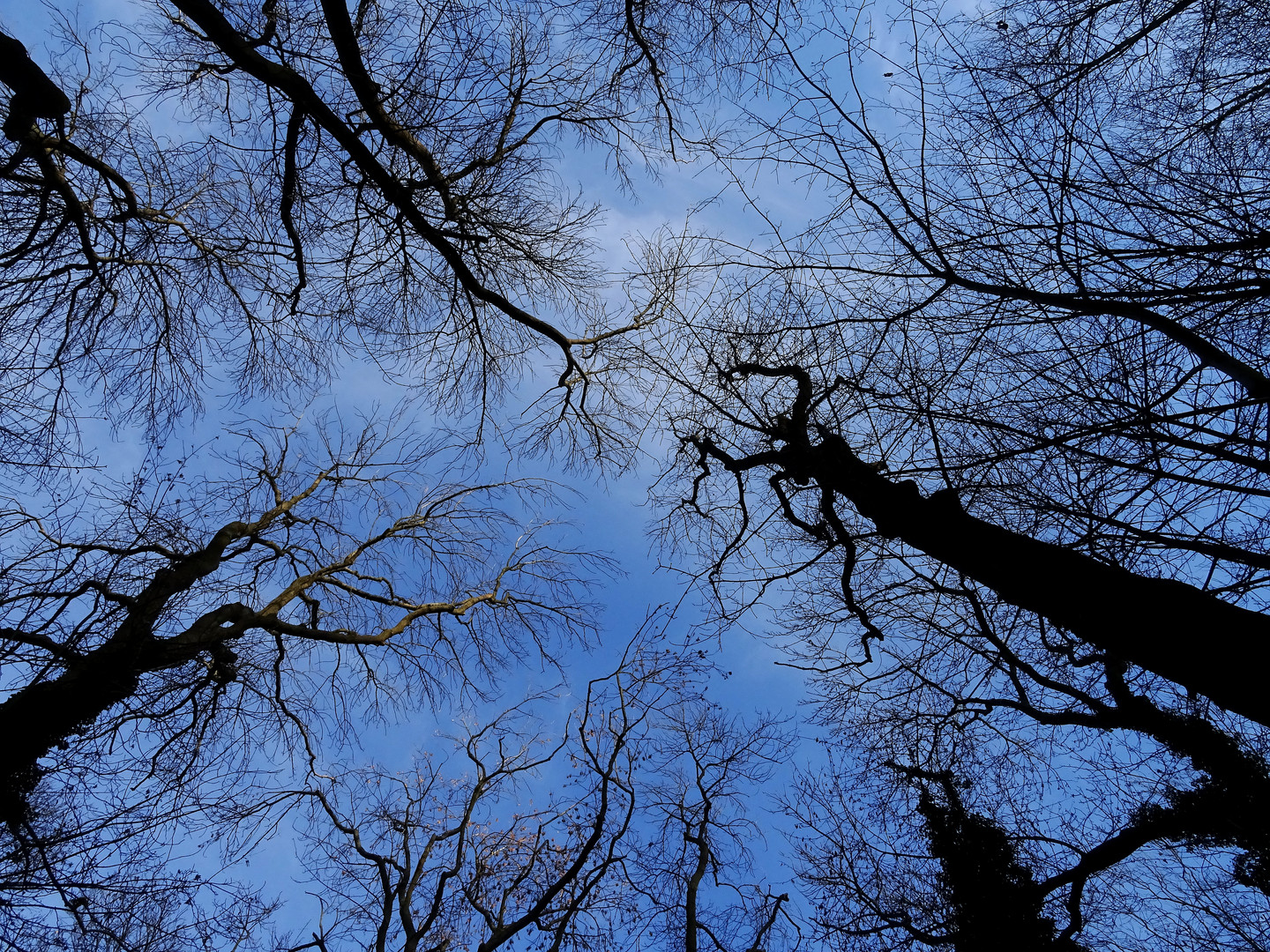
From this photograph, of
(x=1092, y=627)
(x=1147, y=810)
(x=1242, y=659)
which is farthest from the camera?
(x=1147, y=810)

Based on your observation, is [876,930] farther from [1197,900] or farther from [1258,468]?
[1258,468]

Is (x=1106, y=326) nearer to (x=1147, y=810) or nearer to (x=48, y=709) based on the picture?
(x=1147, y=810)

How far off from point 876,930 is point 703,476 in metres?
4.76

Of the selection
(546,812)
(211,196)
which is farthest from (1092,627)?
(211,196)

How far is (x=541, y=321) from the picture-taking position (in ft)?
17.7

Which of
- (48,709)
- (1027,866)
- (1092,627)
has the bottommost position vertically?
(48,709)

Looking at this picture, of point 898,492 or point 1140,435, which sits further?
point 898,492

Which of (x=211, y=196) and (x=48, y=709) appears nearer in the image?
(x=48, y=709)

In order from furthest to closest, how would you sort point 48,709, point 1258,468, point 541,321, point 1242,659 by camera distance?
point 541,321 → point 48,709 → point 1258,468 → point 1242,659

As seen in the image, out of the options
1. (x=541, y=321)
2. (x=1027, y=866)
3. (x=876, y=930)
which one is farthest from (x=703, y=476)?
(x=1027, y=866)

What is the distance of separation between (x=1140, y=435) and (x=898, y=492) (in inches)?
52.4

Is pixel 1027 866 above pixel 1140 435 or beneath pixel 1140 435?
above

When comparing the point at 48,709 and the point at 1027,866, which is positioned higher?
the point at 1027,866

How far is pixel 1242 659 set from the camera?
264cm
